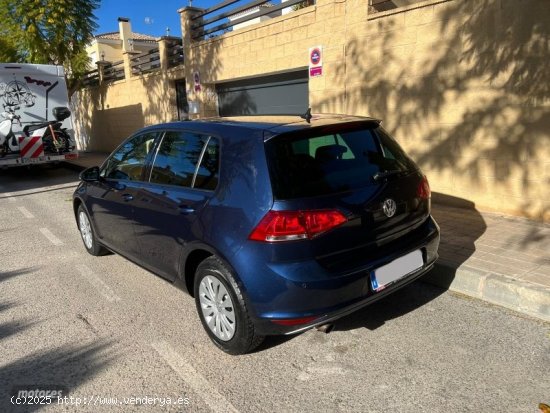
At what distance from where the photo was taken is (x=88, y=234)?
5.29 meters

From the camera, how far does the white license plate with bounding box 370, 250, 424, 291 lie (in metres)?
2.91

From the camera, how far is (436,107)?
618 centimetres

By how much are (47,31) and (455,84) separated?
544 inches

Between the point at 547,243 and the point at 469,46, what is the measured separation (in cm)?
267

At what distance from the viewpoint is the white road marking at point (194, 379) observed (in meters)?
2.59

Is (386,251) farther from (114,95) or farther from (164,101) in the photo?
(114,95)

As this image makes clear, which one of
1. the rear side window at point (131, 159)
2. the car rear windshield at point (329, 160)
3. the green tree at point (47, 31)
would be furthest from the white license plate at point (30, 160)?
the car rear windshield at point (329, 160)

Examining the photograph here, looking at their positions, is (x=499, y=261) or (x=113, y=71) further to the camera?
(x=113, y=71)

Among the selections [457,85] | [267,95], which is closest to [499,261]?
[457,85]

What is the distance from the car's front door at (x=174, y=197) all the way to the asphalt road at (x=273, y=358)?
55cm

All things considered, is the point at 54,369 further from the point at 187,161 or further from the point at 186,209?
the point at 187,161

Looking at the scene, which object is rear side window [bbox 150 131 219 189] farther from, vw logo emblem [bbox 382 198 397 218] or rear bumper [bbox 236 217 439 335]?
vw logo emblem [bbox 382 198 397 218]

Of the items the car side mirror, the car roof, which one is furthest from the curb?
the car side mirror

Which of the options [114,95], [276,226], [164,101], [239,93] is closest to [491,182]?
[276,226]
